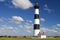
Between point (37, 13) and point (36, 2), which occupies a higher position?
point (36, 2)

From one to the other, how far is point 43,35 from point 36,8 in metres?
8.68

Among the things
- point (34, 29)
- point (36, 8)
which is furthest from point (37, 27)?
point (36, 8)

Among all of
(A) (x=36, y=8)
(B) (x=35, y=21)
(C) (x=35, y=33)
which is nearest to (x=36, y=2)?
(A) (x=36, y=8)

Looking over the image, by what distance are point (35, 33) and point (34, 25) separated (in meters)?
2.50

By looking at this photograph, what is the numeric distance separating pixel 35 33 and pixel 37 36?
1.12m

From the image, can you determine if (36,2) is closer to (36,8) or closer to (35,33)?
(36,8)

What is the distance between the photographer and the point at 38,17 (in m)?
55.3

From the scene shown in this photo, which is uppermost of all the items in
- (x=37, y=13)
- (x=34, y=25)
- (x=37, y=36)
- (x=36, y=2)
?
(x=36, y=2)

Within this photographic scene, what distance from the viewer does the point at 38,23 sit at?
5528 cm

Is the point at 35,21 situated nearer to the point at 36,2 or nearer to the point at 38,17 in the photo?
the point at 38,17

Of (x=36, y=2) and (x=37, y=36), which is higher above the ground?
(x=36, y=2)

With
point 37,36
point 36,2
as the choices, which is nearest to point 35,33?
point 37,36

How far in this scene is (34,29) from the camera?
2175 inches

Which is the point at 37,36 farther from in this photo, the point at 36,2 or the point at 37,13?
the point at 36,2
